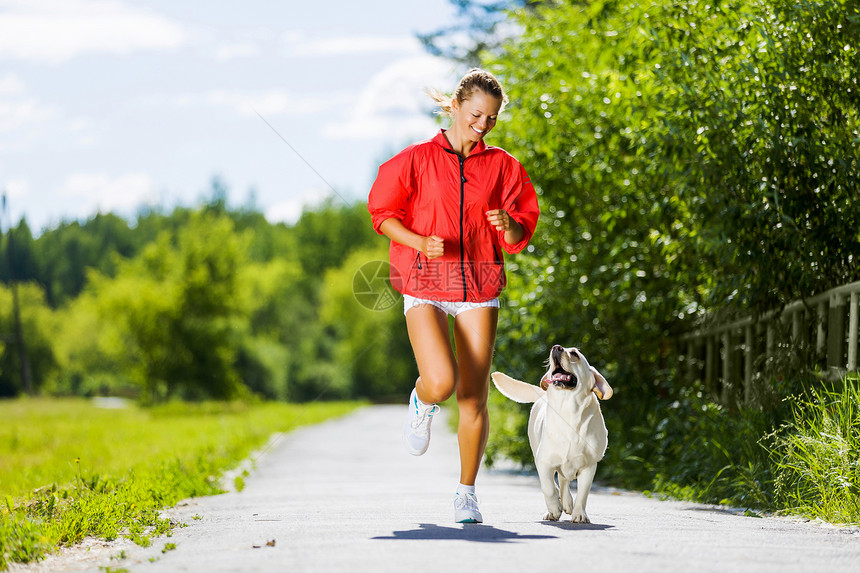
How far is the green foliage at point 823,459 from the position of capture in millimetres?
5906

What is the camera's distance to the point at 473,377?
530 cm

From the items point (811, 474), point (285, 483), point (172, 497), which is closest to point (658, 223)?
point (811, 474)

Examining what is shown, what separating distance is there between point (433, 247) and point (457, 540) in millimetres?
1459

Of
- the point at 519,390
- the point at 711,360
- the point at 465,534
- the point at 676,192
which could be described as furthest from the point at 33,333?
the point at 465,534

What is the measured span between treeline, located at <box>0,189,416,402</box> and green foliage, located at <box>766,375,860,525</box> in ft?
36.2

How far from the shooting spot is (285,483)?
32.8ft

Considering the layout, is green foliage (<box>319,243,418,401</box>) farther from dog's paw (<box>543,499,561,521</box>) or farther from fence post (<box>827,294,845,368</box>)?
dog's paw (<box>543,499,561,521</box>)

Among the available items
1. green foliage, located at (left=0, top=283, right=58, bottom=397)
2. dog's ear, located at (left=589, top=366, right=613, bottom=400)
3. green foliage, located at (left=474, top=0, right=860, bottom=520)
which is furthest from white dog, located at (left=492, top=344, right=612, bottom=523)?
green foliage, located at (left=0, top=283, right=58, bottom=397)

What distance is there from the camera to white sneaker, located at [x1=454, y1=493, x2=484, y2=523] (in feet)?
17.3

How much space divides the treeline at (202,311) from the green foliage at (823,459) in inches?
434

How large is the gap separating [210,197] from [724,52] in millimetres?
90696

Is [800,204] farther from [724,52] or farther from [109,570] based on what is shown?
[109,570]

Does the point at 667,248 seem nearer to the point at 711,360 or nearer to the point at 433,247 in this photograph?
the point at 711,360

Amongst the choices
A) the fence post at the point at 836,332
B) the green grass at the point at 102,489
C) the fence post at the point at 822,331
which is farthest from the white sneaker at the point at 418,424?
the fence post at the point at 822,331
